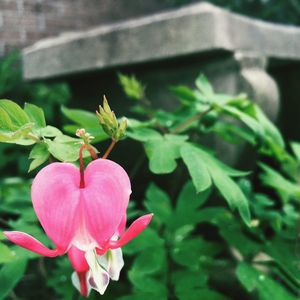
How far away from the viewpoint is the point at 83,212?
0.64m

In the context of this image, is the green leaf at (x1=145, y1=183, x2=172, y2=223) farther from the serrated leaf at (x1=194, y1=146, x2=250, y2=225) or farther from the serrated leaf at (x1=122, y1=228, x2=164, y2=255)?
the serrated leaf at (x1=194, y1=146, x2=250, y2=225)

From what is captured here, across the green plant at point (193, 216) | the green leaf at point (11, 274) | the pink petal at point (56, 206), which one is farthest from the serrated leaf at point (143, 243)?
the pink petal at point (56, 206)

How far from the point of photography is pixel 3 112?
0.73 metres

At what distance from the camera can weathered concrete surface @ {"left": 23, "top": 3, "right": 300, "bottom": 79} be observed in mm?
1653

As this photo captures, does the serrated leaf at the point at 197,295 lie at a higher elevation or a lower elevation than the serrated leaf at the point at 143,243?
lower

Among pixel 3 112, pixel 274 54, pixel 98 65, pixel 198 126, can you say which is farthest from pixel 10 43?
pixel 3 112

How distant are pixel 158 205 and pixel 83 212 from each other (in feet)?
2.20

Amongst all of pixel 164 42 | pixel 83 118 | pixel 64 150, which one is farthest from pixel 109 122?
pixel 164 42

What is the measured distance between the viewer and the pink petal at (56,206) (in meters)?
0.63

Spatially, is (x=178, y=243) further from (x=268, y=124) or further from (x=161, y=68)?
(x=161, y=68)

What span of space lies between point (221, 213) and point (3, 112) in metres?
0.70

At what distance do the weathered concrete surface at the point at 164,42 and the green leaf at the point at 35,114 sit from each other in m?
0.92

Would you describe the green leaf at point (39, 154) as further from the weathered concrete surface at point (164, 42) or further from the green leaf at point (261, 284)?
the weathered concrete surface at point (164, 42)

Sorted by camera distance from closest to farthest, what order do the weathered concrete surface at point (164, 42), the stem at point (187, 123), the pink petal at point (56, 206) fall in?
the pink petal at point (56, 206) → the stem at point (187, 123) → the weathered concrete surface at point (164, 42)
